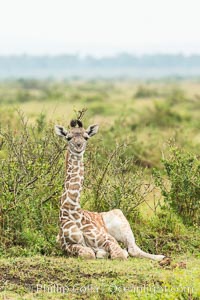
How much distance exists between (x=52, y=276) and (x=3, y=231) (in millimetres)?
1526

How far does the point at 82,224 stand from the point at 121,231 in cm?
53

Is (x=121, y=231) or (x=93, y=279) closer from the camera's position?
(x=93, y=279)

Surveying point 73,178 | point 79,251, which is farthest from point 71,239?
point 73,178

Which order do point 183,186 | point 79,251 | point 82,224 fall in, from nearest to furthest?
point 79,251
point 82,224
point 183,186

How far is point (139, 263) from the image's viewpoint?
862cm

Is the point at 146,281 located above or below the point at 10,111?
below

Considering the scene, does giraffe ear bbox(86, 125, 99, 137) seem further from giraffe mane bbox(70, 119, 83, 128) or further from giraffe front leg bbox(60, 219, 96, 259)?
giraffe front leg bbox(60, 219, 96, 259)

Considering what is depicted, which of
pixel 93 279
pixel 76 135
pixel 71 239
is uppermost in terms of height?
pixel 76 135

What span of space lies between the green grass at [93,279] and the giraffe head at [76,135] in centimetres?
140

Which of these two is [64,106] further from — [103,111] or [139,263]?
[139,263]

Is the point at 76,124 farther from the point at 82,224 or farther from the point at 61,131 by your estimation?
the point at 82,224

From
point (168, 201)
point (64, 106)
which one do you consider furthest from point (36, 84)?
point (168, 201)

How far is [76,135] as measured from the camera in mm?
9164

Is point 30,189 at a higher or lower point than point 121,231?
higher
